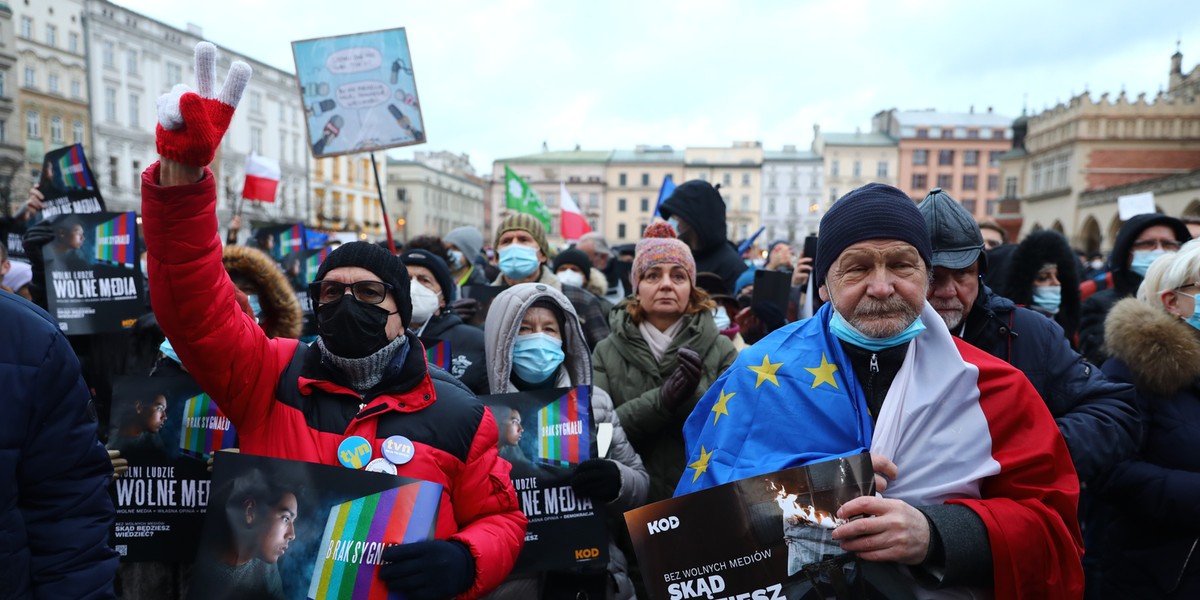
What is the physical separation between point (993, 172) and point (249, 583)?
98.9m

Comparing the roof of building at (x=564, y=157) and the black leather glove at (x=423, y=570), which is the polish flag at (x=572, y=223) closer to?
the black leather glove at (x=423, y=570)

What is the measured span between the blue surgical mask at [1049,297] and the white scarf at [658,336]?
2646 mm

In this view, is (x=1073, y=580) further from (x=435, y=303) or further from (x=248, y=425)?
(x=435, y=303)

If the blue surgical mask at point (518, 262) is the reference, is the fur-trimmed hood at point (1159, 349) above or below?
below

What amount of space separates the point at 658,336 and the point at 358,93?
3.64 meters

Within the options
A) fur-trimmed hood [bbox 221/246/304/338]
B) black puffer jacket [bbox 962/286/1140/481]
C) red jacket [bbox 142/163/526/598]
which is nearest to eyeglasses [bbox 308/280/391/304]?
red jacket [bbox 142/163/526/598]

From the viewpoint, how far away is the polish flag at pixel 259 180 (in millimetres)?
10344

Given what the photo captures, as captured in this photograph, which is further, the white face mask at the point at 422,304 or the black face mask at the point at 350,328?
the white face mask at the point at 422,304

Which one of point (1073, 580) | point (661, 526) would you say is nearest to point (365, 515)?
point (661, 526)

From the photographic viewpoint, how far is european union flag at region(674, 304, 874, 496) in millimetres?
2133

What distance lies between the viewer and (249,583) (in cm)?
207

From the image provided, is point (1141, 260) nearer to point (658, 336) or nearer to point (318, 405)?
point (658, 336)

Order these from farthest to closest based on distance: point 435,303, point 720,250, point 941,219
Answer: point 720,250 → point 435,303 → point 941,219

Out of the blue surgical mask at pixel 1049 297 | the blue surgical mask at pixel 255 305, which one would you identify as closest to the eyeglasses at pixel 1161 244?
the blue surgical mask at pixel 1049 297
